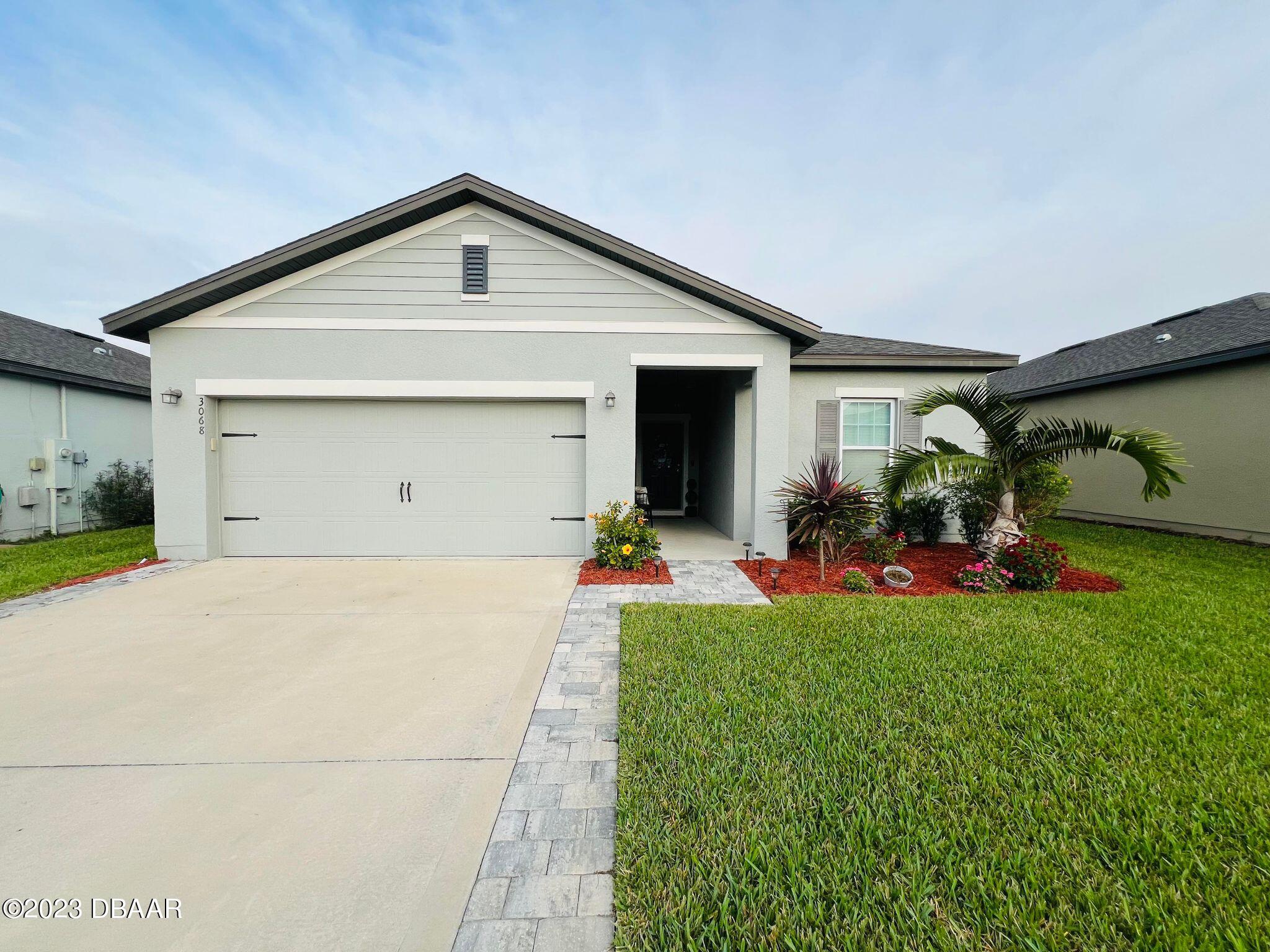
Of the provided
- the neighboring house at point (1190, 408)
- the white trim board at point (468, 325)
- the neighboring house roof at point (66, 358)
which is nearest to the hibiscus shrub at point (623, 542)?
the white trim board at point (468, 325)

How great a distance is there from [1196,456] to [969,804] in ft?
39.5

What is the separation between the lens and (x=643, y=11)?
10266mm

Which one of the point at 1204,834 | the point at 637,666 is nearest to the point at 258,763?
the point at 637,666

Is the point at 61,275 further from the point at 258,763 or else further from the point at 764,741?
the point at 764,741

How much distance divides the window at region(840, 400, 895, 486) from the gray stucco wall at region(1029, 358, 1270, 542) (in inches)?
207

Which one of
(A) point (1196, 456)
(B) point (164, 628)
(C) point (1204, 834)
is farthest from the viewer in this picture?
(A) point (1196, 456)

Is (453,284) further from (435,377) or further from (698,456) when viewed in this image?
(698,456)

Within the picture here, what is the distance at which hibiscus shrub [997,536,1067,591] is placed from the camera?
224 inches

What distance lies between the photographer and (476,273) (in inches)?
275

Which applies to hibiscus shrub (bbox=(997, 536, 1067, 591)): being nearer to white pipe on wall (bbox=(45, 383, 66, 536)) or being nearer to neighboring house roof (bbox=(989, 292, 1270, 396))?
neighboring house roof (bbox=(989, 292, 1270, 396))

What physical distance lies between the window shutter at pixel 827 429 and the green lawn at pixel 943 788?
466 cm

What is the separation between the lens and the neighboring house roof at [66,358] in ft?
30.1

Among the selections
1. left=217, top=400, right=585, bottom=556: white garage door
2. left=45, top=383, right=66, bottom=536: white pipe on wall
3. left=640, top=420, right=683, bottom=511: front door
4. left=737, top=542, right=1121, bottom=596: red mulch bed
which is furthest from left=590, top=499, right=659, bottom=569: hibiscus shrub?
left=45, top=383, right=66, bottom=536: white pipe on wall

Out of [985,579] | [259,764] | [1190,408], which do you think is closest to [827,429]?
[985,579]
